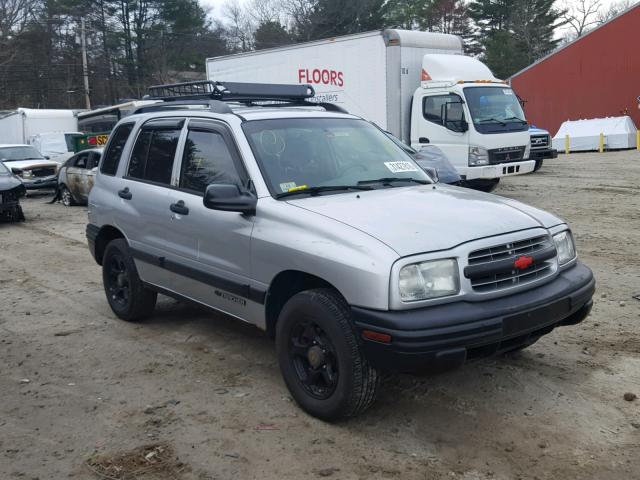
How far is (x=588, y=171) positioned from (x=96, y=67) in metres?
43.7

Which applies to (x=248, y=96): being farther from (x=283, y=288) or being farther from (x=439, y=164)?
(x=439, y=164)

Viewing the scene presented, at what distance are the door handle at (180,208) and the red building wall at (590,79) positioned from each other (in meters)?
30.8

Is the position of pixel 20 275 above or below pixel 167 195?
below

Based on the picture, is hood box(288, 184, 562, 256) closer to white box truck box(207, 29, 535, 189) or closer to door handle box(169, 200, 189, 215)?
door handle box(169, 200, 189, 215)

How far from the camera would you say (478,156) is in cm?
1341

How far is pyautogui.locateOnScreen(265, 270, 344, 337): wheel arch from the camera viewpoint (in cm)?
416

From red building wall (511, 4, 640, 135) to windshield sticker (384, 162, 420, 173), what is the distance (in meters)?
29.8

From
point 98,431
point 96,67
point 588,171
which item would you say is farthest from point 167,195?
point 96,67

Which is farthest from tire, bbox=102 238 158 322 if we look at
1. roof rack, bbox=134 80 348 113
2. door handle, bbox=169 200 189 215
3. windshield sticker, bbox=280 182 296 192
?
windshield sticker, bbox=280 182 296 192

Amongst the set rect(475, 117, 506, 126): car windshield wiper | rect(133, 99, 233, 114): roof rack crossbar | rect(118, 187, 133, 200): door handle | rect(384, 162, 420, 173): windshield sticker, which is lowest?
rect(118, 187, 133, 200): door handle

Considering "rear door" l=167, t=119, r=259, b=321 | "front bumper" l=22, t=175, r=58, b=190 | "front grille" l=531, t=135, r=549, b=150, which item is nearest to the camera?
"rear door" l=167, t=119, r=259, b=321

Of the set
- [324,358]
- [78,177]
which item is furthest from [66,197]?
[324,358]

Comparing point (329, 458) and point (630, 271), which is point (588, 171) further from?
point (329, 458)

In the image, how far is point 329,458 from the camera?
3.63 meters
